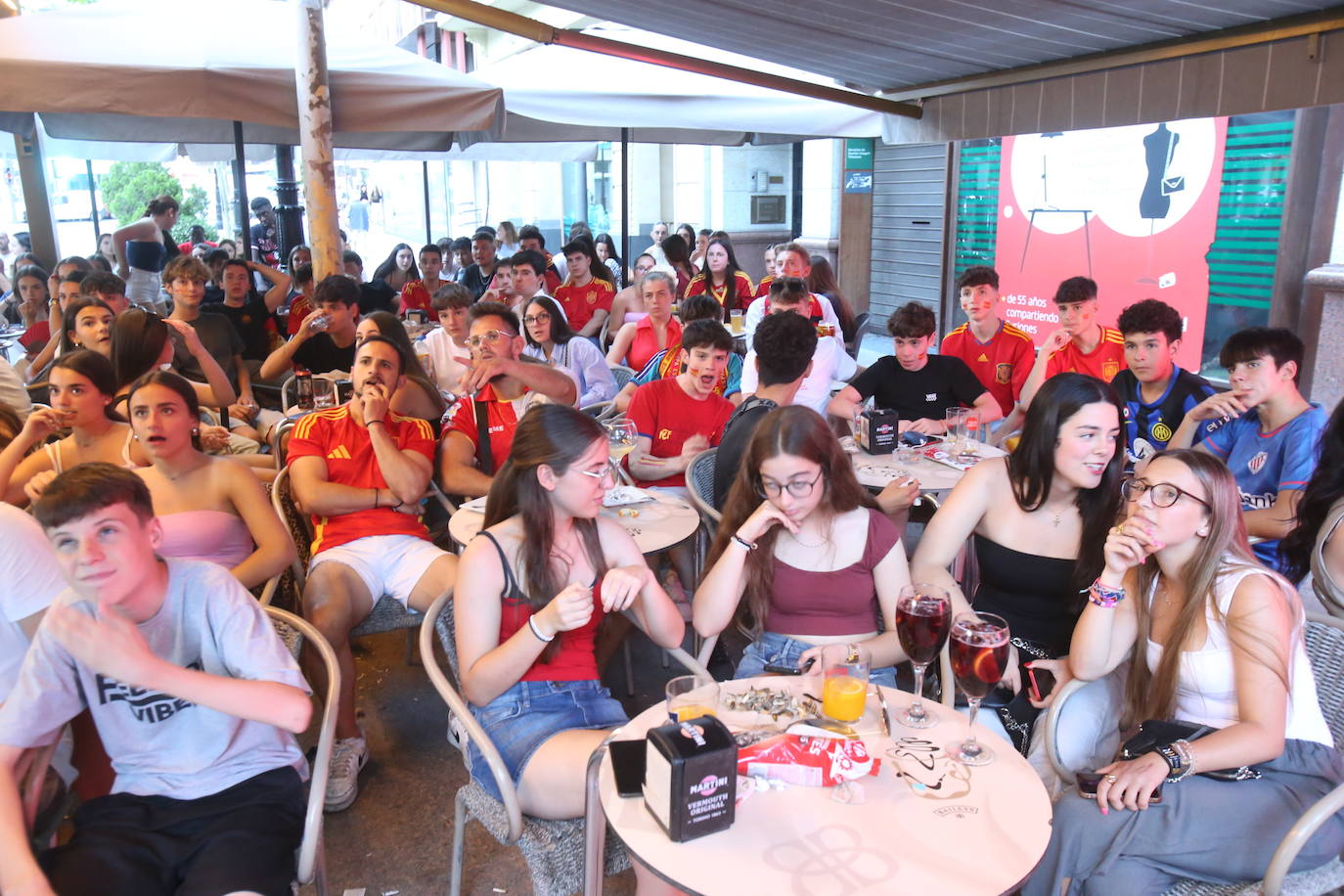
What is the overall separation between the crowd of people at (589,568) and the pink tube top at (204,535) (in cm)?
1

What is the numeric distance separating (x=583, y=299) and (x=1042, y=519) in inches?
237

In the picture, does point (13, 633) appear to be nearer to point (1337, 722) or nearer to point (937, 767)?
point (937, 767)

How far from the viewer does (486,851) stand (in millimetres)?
2893

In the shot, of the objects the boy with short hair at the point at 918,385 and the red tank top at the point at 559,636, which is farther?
the boy with short hair at the point at 918,385

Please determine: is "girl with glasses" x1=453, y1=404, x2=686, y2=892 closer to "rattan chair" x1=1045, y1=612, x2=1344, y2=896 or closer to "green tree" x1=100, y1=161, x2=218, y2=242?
"rattan chair" x1=1045, y1=612, x2=1344, y2=896

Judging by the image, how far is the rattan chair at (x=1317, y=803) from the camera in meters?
1.83

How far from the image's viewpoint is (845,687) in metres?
1.97

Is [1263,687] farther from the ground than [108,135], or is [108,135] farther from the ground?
[108,135]

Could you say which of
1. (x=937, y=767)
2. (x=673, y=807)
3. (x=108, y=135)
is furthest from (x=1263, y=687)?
(x=108, y=135)

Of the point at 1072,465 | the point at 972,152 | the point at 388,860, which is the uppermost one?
the point at 972,152

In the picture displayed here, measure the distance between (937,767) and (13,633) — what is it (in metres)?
1.99

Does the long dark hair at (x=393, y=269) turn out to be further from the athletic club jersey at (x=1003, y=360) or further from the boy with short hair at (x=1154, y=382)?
the boy with short hair at (x=1154, y=382)

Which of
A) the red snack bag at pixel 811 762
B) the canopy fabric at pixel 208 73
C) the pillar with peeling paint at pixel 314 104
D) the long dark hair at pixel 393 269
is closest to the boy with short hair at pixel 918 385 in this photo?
the canopy fabric at pixel 208 73

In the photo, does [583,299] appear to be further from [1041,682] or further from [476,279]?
[1041,682]
